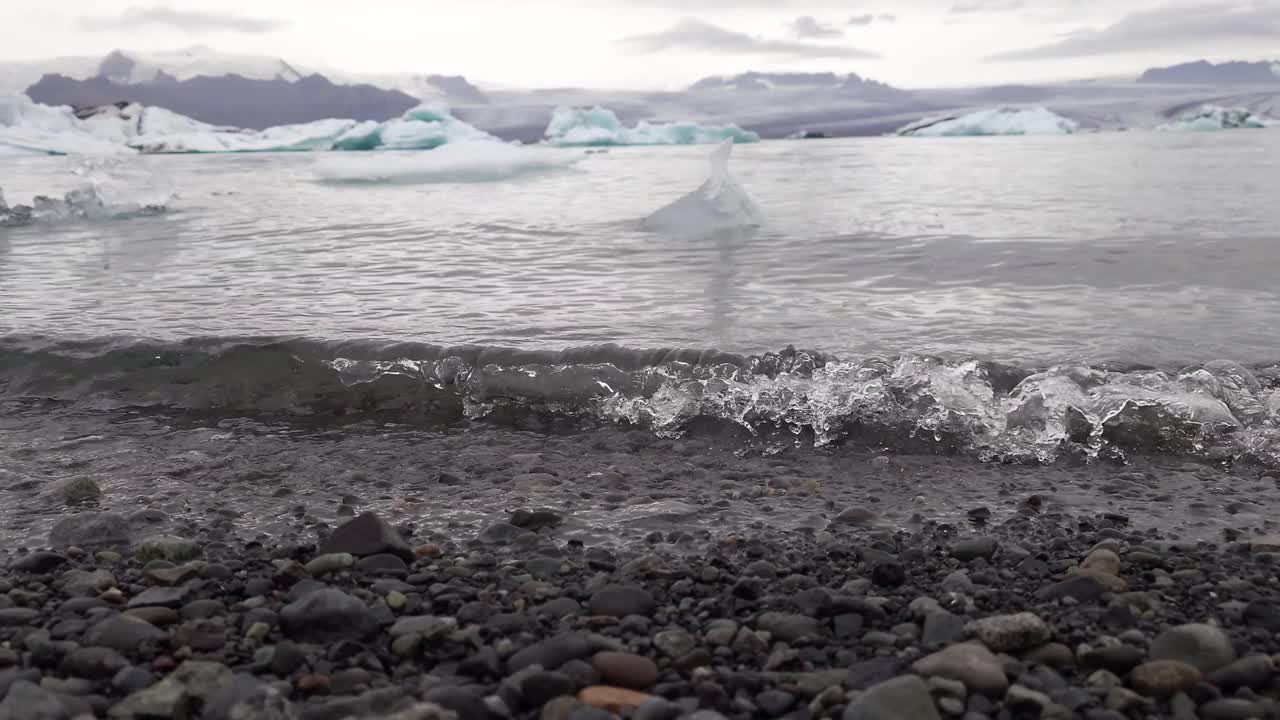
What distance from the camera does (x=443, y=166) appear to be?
2217cm

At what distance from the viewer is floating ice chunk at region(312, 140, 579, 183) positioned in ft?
72.4

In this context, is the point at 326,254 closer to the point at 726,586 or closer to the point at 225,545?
the point at 225,545

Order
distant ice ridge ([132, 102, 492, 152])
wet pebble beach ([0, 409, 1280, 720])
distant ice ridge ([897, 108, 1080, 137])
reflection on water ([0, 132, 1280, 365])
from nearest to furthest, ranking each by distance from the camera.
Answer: wet pebble beach ([0, 409, 1280, 720]) < reflection on water ([0, 132, 1280, 365]) < distant ice ridge ([132, 102, 492, 152]) < distant ice ridge ([897, 108, 1080, 137])

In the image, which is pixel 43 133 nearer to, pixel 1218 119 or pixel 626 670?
pixel 626 670

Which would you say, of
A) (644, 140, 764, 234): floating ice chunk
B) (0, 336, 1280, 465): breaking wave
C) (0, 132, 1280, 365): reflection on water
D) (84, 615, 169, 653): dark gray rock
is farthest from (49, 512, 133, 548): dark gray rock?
(644, 140, 764, 234): floating ice chunk

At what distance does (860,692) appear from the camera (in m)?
1.95

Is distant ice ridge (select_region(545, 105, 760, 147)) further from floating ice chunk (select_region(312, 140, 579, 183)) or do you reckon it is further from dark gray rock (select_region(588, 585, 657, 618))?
dark gray rock (select_region(588, 585, 657, 618))

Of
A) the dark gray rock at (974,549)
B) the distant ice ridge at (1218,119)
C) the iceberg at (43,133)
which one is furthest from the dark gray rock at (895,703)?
the distant ice ridge at (1218,119)

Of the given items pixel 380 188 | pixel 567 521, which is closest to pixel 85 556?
pixel 567 521

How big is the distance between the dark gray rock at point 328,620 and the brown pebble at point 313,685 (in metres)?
0.20

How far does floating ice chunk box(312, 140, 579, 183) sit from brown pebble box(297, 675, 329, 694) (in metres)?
20.8

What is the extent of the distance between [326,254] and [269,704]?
29.1 ft

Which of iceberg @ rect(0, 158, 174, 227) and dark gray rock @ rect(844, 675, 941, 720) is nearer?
dark gray rock @ rect(844, 675, 941, 720)

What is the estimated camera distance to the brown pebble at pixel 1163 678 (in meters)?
1.97
